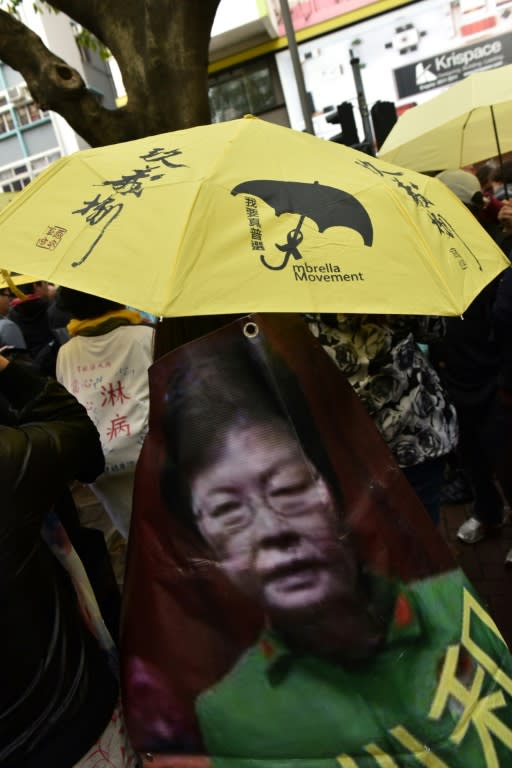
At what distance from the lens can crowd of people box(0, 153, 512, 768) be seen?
1312 millimetres

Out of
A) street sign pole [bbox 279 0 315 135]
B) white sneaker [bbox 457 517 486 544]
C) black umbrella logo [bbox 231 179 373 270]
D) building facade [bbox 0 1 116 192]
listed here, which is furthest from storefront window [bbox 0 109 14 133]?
black umbrella logo [bbox 231 179 373 270]

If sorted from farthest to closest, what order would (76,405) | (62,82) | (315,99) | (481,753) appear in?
(315,99), (62,82), (76,405), (481,753)

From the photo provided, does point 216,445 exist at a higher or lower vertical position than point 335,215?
lower

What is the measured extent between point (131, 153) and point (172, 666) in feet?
4.17

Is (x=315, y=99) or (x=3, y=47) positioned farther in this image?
(x=315, y=99)

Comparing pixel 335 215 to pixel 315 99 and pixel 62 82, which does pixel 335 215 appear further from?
pixel 315 99

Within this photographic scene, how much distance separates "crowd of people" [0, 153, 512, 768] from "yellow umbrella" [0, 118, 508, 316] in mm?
323

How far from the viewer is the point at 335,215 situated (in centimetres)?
146

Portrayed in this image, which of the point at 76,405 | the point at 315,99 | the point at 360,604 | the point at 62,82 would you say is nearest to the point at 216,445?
the point at 360,604

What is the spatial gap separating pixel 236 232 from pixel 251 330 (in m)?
0.22

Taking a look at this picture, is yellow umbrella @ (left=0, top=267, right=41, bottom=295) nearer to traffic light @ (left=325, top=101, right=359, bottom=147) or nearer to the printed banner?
the printed banner

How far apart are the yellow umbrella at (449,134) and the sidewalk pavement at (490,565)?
2.50 m

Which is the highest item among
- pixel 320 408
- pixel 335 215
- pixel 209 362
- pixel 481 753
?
pixel 335 215

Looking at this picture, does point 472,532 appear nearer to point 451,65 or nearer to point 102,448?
point 102,448
